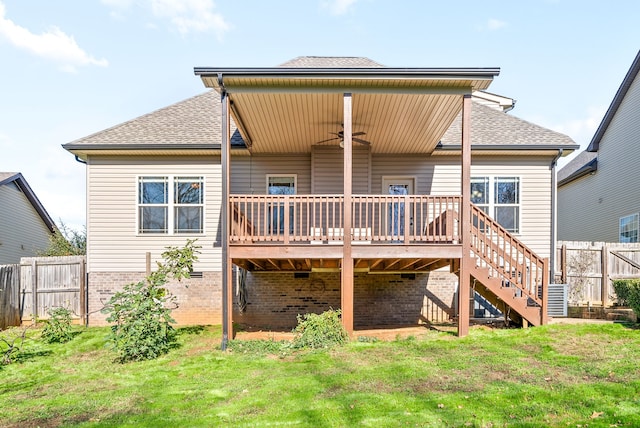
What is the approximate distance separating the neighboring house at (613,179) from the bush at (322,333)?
11.4 metres

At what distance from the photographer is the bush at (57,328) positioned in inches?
355

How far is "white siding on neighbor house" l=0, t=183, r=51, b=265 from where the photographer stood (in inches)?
625

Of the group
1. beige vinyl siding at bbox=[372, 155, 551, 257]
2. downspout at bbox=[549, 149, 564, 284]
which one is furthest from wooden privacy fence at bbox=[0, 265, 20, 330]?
downspout at bbox=[549, 149, 564, 284]

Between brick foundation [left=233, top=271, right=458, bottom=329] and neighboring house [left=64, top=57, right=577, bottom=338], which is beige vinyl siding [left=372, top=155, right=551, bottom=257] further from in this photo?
brick foundation [left=233, top=271, right=458, bottom=329]

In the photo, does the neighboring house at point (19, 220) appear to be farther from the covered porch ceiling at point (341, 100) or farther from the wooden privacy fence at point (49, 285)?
the covered porch ceiling at point (341, 100)

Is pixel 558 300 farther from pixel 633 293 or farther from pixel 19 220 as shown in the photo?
pixel 19 220

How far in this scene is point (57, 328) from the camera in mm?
9055

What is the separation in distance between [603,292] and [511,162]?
176 inches

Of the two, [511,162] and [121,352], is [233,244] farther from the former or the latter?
[511,162]

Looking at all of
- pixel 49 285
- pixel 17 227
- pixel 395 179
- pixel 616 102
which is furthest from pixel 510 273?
pixel 17 227

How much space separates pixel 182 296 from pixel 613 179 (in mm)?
15049

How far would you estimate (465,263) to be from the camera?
816 cm

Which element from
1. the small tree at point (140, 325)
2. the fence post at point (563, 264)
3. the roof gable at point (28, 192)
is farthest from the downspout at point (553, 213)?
the roof gable at point (28, 192)

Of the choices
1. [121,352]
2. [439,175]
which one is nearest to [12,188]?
[121,352]
